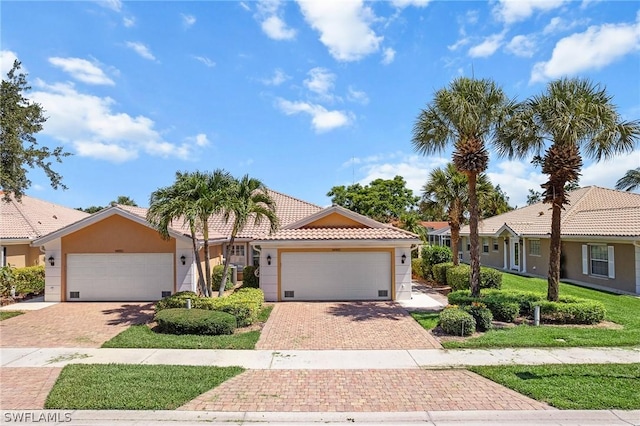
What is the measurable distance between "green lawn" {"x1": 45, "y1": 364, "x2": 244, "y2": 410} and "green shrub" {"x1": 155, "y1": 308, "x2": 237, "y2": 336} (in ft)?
7.86

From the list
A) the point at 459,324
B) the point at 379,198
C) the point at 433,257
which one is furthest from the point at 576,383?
the point at 379,198

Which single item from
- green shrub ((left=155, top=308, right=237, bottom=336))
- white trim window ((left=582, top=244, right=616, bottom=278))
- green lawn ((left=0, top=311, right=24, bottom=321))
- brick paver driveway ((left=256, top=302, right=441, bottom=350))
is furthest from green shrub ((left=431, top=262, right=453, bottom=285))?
green lawn ((left=0, top=311, right=24, bottom=321))

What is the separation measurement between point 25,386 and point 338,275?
11.0 metres

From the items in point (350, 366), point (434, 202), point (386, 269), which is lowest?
point (350, 366)

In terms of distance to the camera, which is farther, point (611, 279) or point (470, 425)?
point (611, 279)

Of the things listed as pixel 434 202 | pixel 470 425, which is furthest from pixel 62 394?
pixel 434 202

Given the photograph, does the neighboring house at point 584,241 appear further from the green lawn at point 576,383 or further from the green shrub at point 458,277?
the green lawn at point 576,383

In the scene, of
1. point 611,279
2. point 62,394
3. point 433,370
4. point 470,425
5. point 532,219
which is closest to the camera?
point 470,425

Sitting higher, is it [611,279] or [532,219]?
[532,219]

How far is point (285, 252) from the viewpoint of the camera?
15.9 m

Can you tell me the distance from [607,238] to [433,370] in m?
14.7

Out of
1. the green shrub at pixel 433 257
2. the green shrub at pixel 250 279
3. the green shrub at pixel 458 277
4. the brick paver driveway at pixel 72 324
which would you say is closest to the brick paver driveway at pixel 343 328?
the green shrub at pixel 250 279

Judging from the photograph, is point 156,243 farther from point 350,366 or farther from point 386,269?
point 350,366

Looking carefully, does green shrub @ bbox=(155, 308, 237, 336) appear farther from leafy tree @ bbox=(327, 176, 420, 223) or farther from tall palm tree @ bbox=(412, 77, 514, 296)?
leafy tree @ bbox=(327, 176, 420, 223)
